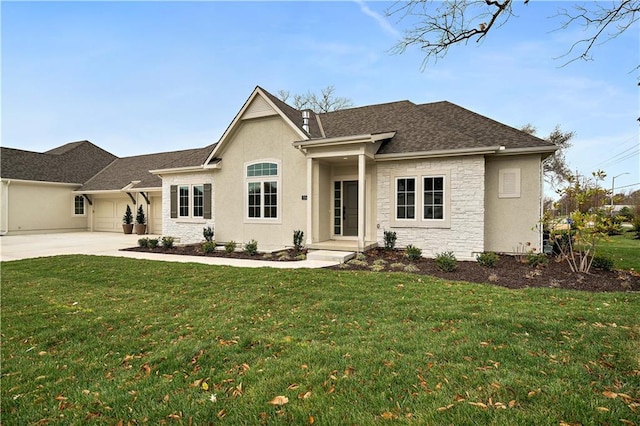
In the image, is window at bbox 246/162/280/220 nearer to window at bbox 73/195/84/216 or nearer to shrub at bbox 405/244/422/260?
shrub at bbox 405/244/422/260

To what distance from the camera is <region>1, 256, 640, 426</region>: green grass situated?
8.48 ft

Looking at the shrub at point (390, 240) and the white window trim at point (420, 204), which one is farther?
the shrub at point (390, 240)

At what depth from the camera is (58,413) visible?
2.68m

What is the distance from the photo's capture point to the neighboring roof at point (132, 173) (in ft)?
67.5

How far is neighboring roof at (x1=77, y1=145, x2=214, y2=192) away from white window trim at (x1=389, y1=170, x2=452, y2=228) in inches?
504

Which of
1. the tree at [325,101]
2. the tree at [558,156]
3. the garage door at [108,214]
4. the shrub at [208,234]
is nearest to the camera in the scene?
the shrub at [208,234]

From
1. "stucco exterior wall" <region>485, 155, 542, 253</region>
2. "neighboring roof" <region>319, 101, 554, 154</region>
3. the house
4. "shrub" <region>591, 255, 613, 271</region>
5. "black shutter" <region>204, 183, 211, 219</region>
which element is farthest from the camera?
"black shutter" <region>204, 183, 211, 219</region>

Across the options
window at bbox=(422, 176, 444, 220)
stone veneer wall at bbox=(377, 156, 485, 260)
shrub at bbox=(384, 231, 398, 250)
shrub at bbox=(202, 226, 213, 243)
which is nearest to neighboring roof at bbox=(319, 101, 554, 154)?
stone veneer wall at bbox=(377, 156, 485, 260)

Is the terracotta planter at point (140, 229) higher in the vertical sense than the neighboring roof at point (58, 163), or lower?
lower

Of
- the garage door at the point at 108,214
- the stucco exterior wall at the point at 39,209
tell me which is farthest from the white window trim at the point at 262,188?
the stucco exterior wall at the point at 39,209

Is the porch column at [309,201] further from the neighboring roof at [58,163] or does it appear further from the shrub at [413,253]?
the neighboring roof at [58,163]

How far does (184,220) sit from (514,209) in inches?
504

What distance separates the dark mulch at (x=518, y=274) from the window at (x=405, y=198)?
140 centimetres

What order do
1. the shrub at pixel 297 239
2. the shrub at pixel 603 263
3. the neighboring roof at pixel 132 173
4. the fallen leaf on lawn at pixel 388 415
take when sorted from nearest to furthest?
the fallen leaf on lawn at pixel 388 415
the shrub at pixel 603 263
the shrub at pixel 297 239
the neighboring roof at pixel 132 173
